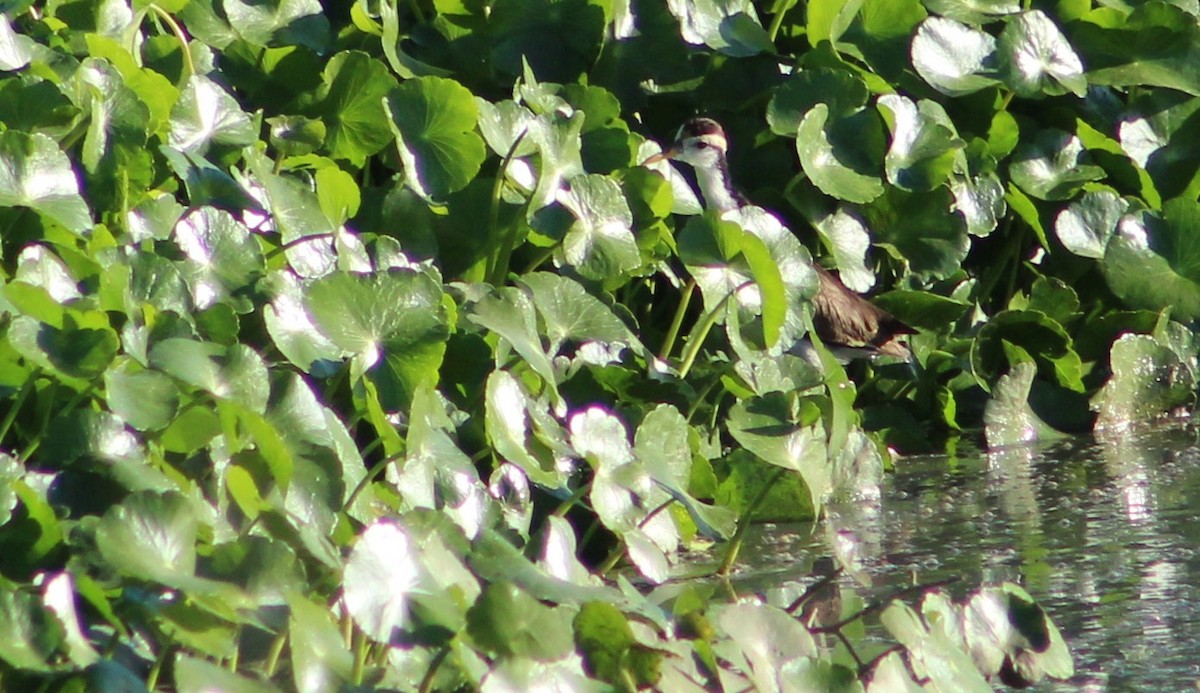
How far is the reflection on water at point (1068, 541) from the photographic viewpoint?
2666 millimetres

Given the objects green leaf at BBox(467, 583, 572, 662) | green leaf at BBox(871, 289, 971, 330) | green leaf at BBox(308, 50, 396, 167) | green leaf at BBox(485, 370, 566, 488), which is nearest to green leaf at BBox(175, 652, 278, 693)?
green leaf at BBox(467, 583, 572, 662)

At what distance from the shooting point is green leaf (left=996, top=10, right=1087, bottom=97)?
4.54 m

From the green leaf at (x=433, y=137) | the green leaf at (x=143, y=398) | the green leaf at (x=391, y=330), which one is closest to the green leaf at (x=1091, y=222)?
the green leaf at (x=433, y=137)

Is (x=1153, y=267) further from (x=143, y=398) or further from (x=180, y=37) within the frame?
(x=143, y=398)

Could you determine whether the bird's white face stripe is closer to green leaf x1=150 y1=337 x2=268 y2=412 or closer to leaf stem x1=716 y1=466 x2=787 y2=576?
leaf stem x1=716 y1=466 x2=787 y2=576

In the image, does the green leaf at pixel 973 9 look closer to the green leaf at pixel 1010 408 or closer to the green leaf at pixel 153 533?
the green leaf at pixel 1010 408

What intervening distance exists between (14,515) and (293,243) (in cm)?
104

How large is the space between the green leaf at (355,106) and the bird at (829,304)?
2.82ft

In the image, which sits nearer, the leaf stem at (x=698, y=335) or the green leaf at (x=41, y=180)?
the green leaf at (x=41, y=180)

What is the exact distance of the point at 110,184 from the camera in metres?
3.13

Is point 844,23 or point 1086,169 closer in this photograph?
point 844,23

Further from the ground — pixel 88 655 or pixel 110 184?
pixel 88 655

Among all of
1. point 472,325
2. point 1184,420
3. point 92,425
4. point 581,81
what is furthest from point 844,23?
point 92,425

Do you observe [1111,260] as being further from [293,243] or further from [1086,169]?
[293,243]
